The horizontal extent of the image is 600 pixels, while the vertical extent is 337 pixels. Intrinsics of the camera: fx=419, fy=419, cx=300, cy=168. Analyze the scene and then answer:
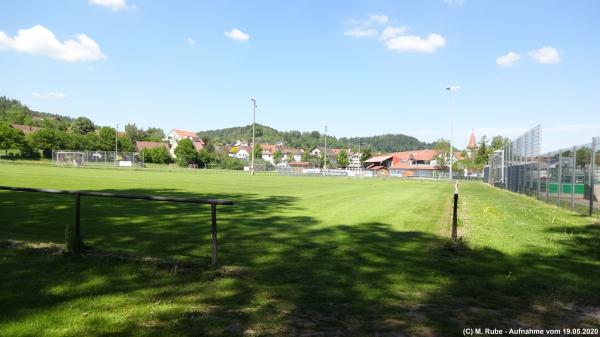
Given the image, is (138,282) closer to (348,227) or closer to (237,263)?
(237,263)

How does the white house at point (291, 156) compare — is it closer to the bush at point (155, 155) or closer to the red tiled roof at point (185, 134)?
the red tiled roof at point (185, 134)

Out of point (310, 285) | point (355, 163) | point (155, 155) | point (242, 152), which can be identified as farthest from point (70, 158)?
point (242, 152)

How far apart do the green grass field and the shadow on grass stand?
0.07 feet

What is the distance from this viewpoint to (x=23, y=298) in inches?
192

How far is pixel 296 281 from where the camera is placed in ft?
19.7

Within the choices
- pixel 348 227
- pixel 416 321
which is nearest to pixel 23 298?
pixel 416 321

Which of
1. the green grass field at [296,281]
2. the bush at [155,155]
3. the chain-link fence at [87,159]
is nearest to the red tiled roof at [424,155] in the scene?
the bush at [155,155]

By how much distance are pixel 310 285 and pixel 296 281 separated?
28 centimetres

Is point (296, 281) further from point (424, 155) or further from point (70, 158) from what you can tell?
point (424, 155)

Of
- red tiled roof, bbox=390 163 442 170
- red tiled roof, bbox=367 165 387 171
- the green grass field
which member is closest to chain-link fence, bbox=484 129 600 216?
the green grass field

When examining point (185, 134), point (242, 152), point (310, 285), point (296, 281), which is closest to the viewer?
point (310, 285)

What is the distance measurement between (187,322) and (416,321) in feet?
7.93

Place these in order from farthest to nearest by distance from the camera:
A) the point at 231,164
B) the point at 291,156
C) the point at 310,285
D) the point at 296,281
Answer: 1. the point at 291,156
2. the point at 231,164
3. the point at 296,281
4. the point at 310,285

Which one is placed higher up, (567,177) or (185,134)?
(185,134)
